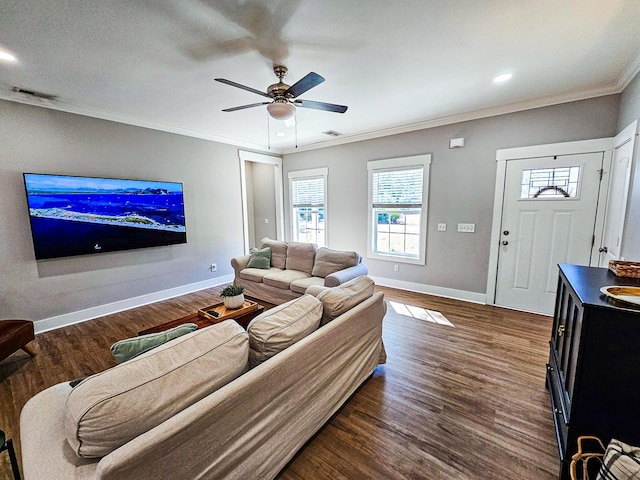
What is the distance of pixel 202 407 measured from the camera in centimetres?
100

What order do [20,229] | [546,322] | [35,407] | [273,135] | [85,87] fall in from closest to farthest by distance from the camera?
[35,407], [85,87], [20,229], [546,322], [273,135]

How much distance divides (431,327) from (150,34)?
12.6 feet

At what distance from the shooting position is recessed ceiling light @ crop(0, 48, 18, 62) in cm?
213

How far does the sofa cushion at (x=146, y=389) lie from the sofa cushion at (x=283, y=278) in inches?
90.1

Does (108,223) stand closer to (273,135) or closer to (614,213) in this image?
(273,135)

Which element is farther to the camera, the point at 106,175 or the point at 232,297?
the point at 106,175

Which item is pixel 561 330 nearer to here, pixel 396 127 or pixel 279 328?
pixel 279 328

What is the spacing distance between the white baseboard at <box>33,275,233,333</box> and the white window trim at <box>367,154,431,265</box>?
10.0 ft

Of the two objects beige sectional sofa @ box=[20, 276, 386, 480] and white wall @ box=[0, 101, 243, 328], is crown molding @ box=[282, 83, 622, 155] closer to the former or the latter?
white wall @ box=[0, 101, 243, 328]

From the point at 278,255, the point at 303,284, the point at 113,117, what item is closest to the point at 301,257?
the point at 278,255

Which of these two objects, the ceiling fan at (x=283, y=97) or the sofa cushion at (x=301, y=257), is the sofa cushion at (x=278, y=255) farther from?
the ceiling fan at (x=283, y=97)

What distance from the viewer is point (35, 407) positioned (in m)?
1.11

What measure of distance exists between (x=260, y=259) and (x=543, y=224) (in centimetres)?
391

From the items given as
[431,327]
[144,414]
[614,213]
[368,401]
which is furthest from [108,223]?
[614,213]
